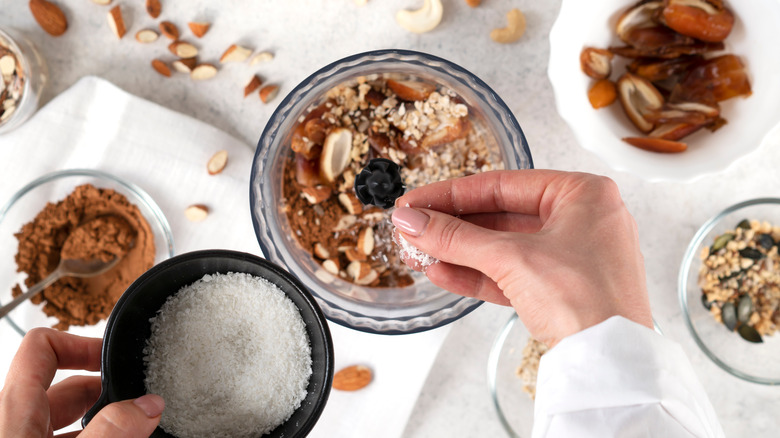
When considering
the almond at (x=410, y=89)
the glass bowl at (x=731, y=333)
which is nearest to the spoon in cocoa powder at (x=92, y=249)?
the almond at (x=410, y=89)

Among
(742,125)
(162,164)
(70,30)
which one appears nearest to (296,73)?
(162,164)

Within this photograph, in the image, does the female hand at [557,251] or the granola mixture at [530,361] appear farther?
the granola mixture at [530,361]

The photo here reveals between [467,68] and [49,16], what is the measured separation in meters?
0.62

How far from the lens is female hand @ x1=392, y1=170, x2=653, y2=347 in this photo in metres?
0.52

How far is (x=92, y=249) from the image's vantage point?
2.64 feet

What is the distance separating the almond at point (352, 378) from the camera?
822 millimetres

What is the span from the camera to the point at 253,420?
0.58 meters

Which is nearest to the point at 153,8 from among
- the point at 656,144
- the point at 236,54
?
the point at 236,54

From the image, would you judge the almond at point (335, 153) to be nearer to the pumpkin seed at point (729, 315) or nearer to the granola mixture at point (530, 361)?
the granola mixture at point (530, 361)

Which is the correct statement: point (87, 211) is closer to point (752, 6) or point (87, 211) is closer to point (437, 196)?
point (437, 196)

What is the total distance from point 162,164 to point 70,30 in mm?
254

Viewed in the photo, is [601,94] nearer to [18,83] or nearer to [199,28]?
[199,28]

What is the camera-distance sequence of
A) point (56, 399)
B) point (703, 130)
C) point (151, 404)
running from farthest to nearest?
point (703, 130) < point (56, 399) < point (151, 404)

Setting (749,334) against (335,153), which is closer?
(335,153)
